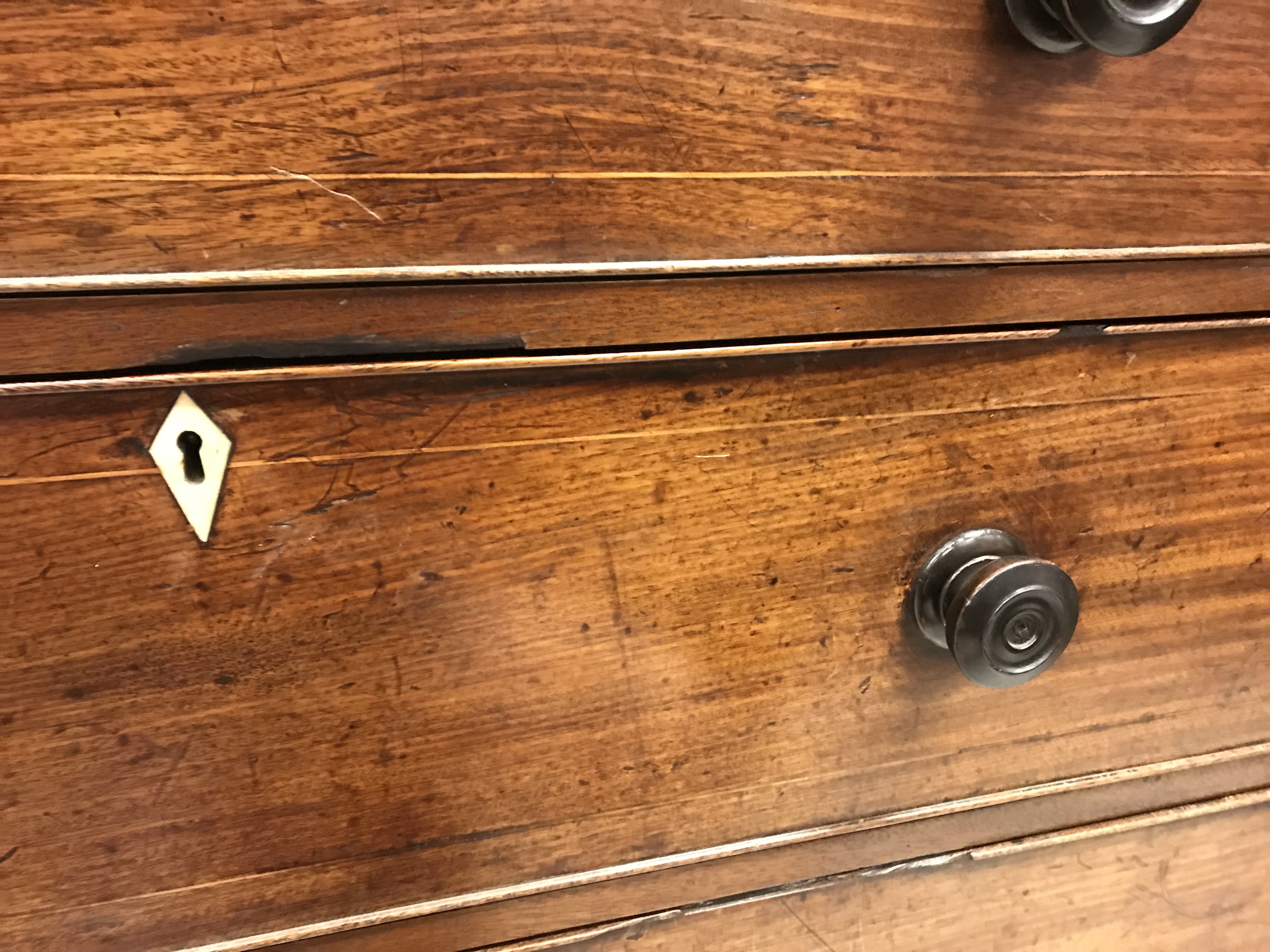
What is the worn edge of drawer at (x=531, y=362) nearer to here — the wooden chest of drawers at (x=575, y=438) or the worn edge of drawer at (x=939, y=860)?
the wooden chest of drawers at (x=575, y=438)

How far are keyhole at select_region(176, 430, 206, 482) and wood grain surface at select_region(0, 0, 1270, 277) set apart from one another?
0.06 metres

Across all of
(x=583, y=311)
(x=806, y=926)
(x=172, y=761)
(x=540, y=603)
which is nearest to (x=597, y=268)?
(x=583, y=311)

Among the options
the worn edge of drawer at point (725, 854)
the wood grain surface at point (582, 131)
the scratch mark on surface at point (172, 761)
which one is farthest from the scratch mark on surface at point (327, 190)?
the worn edge of drawer at point (725, 854)

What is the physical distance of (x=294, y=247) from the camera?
0.95 feet

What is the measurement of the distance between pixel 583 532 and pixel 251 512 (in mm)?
131

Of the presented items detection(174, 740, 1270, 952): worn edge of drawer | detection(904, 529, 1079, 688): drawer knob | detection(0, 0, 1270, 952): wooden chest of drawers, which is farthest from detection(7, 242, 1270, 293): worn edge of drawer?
detection(174, 740, 1270, 952): worn edge of drawer

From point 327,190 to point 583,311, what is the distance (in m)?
0.10

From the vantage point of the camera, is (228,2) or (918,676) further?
(918,676)

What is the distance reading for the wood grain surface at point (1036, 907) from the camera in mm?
439

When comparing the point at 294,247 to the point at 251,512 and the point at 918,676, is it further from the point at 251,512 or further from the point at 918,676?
the point at 918,676

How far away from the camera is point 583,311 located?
321 millimetres

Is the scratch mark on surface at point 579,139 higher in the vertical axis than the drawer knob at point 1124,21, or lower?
higher

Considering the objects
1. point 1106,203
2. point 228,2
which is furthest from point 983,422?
point 228,2

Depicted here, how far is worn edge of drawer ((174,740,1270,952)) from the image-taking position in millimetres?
375
